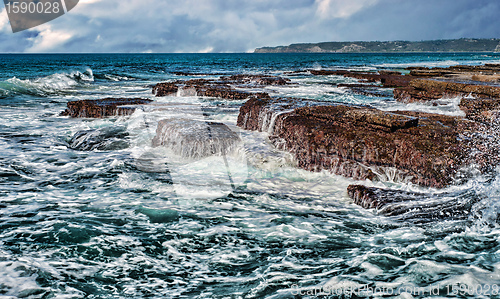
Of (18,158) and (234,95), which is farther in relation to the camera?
(234,95)

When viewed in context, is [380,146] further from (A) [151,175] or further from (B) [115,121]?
(B) [115,121]

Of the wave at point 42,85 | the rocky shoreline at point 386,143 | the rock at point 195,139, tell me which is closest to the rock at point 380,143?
the rocky shoreline at point 386,143

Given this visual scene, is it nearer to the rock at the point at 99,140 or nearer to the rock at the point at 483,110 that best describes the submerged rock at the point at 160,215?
the rock at the point at 99,140

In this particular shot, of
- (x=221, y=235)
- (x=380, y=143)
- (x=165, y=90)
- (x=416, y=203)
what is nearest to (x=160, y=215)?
(x=221, y=235)

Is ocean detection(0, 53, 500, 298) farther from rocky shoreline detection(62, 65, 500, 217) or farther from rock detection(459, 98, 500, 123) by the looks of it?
rock detection(459, 98, 500, 123)

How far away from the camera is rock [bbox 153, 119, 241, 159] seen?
684 centimetres

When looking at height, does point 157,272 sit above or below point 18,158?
below

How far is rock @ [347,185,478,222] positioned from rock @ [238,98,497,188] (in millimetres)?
493

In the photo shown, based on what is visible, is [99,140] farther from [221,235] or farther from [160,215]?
[221,235]

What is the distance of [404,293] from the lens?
273cm

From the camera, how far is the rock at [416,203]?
4043 millimetres

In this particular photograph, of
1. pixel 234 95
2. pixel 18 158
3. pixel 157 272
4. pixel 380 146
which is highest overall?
pixel 234 95

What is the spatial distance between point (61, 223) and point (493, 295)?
15.2 feet

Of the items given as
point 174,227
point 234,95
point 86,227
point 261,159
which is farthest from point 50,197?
point 234,95
